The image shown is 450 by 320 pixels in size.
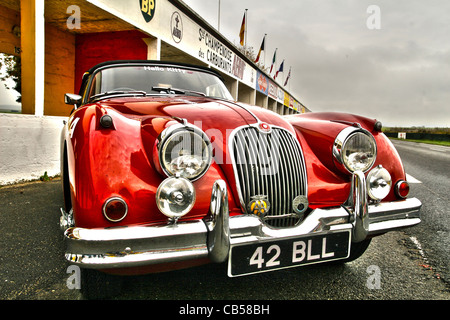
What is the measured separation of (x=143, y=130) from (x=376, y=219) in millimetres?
1464

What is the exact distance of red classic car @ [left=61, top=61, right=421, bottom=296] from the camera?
142 centimetres

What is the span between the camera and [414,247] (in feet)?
8.64

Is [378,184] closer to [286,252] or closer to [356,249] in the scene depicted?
[356,249]

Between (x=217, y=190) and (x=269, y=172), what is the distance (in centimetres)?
43

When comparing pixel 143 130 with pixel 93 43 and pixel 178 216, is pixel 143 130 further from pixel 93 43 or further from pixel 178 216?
pixel 93 43

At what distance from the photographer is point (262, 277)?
2.06 meters

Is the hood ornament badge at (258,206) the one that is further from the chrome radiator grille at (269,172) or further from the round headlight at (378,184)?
the round headlight at (378,184)

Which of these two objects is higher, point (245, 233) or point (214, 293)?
point (245, 233)

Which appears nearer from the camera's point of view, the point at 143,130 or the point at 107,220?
the point at 107,220

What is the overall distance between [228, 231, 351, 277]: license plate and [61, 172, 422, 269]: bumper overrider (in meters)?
0.03

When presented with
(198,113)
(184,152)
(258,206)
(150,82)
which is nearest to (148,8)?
(150,82)
